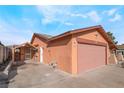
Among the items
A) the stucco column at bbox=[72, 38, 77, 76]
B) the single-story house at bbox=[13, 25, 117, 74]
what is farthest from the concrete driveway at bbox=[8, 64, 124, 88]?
the single-story house at bbox=[13, 25, 117, 74]

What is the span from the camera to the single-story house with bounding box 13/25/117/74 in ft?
32.3

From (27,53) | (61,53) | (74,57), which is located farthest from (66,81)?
(27,53)

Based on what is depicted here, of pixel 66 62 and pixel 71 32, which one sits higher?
pixel 71 32

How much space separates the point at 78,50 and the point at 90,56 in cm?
204

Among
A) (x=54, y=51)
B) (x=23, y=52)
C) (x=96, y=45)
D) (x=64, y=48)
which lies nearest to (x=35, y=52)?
(x=23, y=52)

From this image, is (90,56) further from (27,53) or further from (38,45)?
(27,53)

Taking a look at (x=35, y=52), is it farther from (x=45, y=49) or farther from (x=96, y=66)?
(x=96, y=66)

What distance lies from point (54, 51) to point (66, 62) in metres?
2.85

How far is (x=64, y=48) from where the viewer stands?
10.9 m

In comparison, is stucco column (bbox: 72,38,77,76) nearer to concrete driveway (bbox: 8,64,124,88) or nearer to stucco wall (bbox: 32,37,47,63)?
concrete driveway (bbox: 8,64,124,88)

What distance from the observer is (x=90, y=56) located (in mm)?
11609


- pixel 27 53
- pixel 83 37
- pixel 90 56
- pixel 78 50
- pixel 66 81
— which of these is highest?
pixel 83 37

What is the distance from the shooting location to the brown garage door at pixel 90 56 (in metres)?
10.5
